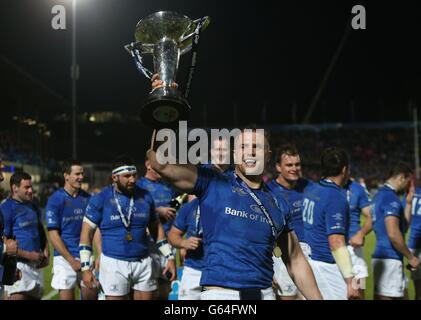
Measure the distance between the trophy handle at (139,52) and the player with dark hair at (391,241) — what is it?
169 inches

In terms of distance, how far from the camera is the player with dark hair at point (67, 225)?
7184mm

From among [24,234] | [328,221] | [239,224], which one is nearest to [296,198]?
[328,221]

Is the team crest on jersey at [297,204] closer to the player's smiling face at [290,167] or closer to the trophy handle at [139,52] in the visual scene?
the player's smiling face at [290,167]

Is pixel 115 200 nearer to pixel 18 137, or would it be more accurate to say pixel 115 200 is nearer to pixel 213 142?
pixel 213 142

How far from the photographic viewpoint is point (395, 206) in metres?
6.49

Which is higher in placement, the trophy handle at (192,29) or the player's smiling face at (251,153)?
the trophy handle at (192,29)

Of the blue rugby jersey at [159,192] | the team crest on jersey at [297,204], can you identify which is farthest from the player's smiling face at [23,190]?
the team crest on jersey at [297,204]

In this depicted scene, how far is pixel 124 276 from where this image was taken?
6.58 meters

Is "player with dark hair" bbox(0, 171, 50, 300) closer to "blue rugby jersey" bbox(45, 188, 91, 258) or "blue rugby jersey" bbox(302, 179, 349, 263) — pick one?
"blue rugby jersey" bbox(45, 188, 91, 258)

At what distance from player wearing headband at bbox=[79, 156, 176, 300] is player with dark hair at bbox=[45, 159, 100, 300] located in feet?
2.18

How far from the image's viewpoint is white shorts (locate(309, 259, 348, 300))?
5.58 meters

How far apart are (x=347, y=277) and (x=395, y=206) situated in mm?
1727

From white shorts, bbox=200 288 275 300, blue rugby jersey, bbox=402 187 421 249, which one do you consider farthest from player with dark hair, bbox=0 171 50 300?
blue rugby jersey, bbox=402 187 421 249

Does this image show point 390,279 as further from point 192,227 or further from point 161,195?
point 161,195
